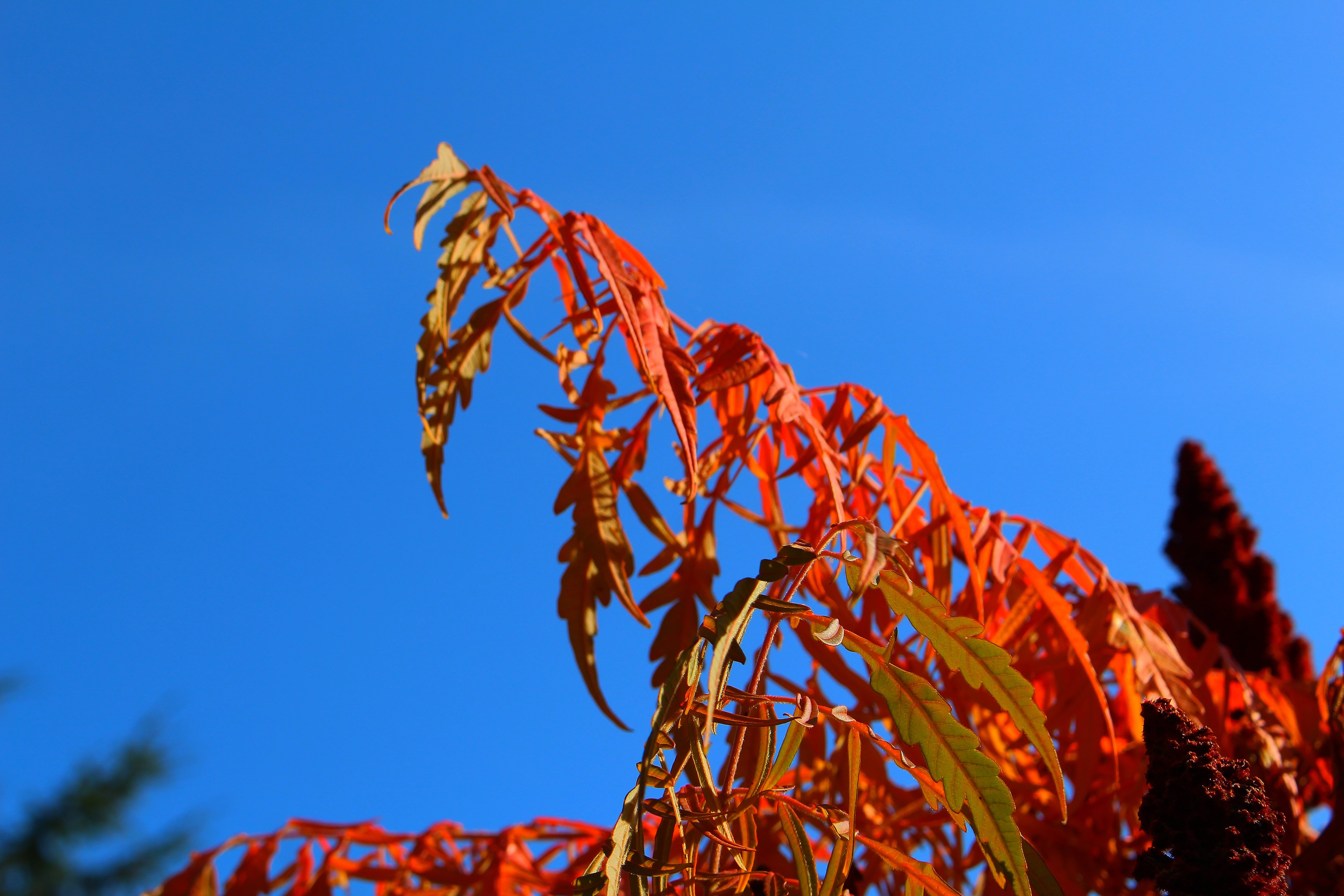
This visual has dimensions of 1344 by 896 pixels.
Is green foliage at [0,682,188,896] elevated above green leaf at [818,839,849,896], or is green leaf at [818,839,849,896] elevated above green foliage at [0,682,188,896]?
green foliage at [0,682,188,896]


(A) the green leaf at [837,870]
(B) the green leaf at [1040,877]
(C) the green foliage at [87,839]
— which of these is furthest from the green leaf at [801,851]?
(C) the green foliage at [87,839]

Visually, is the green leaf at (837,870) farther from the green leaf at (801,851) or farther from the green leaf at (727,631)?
the green leaf at (727,631)

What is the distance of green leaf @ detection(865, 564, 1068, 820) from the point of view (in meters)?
0.66

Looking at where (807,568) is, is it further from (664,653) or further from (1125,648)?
(1125,648)

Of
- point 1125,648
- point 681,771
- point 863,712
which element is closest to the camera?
point 681,771

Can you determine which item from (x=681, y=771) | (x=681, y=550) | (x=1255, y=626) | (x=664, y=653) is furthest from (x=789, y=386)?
(x=1255, y=626)

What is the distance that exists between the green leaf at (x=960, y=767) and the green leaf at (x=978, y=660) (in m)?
0.03

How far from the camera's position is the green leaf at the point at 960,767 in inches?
24.7

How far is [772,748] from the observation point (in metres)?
0.71

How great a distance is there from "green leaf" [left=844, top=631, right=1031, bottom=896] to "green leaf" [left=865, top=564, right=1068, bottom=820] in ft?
0.10

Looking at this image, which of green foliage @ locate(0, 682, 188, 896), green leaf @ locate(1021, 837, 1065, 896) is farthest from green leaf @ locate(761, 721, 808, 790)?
green foliage @ locate(0, 682, 188, 896)

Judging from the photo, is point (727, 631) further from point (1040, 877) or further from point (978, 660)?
point (1040, 877)

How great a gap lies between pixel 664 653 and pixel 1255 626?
276 cm

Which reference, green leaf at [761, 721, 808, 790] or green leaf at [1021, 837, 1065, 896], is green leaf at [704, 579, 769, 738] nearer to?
green leaf at [761, 721, 808, 790]
